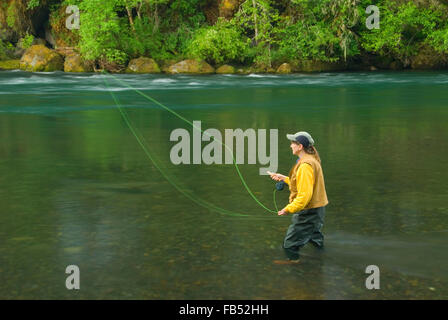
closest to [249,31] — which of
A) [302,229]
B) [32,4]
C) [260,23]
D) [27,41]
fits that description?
[260,23]

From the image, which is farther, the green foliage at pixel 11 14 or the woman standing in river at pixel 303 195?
the green foliage at pixel 11 14

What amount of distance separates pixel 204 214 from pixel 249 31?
47861 millimetres

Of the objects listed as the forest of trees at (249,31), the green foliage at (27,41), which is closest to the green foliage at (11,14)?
the forest of trees at (249,31)

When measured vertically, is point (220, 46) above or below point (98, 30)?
below

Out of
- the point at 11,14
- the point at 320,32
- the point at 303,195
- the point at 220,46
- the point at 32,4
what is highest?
the point at 32,4

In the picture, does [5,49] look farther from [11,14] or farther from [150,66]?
[150,66]

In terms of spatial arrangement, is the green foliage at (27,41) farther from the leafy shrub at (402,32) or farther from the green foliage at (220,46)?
the leafy shrub at (402,32)

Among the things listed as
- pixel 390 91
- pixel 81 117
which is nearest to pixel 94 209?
pixel 81 117

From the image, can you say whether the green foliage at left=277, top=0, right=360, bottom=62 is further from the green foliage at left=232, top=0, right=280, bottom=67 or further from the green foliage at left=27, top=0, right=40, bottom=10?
the green foliage at left=27, top=0, right=40, bottom=10

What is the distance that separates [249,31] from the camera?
5709 centimetres

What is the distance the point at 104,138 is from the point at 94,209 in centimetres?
850

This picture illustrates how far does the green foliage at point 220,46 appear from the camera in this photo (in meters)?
52.1

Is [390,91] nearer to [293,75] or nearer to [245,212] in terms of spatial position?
[293,75]

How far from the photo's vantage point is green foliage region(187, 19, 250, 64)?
52.1 m
